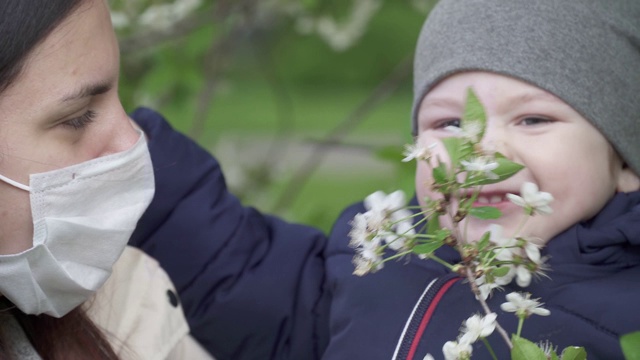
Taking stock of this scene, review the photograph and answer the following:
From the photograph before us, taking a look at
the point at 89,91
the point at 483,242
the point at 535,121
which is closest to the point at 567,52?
the point at 535,121

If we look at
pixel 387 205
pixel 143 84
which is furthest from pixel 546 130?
pixel 143 84

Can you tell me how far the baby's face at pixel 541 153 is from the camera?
236 centimetres

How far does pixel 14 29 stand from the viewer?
2041mm

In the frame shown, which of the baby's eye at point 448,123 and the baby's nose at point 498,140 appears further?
the baby's eye at point 448,123

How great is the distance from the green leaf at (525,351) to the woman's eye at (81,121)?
944 mm

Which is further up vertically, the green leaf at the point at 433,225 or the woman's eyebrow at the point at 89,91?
the woman's eyebrow at the point at 89,91

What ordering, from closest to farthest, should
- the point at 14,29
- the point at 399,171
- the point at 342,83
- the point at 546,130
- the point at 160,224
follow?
the point at 14,29 < the point at 546,130 < the point at 160,224 < the point at 399,171 < the point at 342,83

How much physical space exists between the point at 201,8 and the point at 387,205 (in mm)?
2451

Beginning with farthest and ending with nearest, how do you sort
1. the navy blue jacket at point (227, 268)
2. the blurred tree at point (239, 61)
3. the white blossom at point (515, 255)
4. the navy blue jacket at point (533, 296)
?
1. the blurred tree at point (239, 61)
2. the navy blue jacket at point (227, 268)
3. the navy blue jacket at point (533, 296)
4. the white blossom at point (515, 255)

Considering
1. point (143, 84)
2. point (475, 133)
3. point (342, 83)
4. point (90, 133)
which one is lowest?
point (342, 83)

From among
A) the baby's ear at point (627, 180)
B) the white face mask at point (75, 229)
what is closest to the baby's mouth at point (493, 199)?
the baby's ear at point (627, 180)

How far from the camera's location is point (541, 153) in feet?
7.74

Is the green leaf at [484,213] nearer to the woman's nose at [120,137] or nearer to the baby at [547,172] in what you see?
the baby at [547,172]

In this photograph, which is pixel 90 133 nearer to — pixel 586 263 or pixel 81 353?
pixel 81 353
